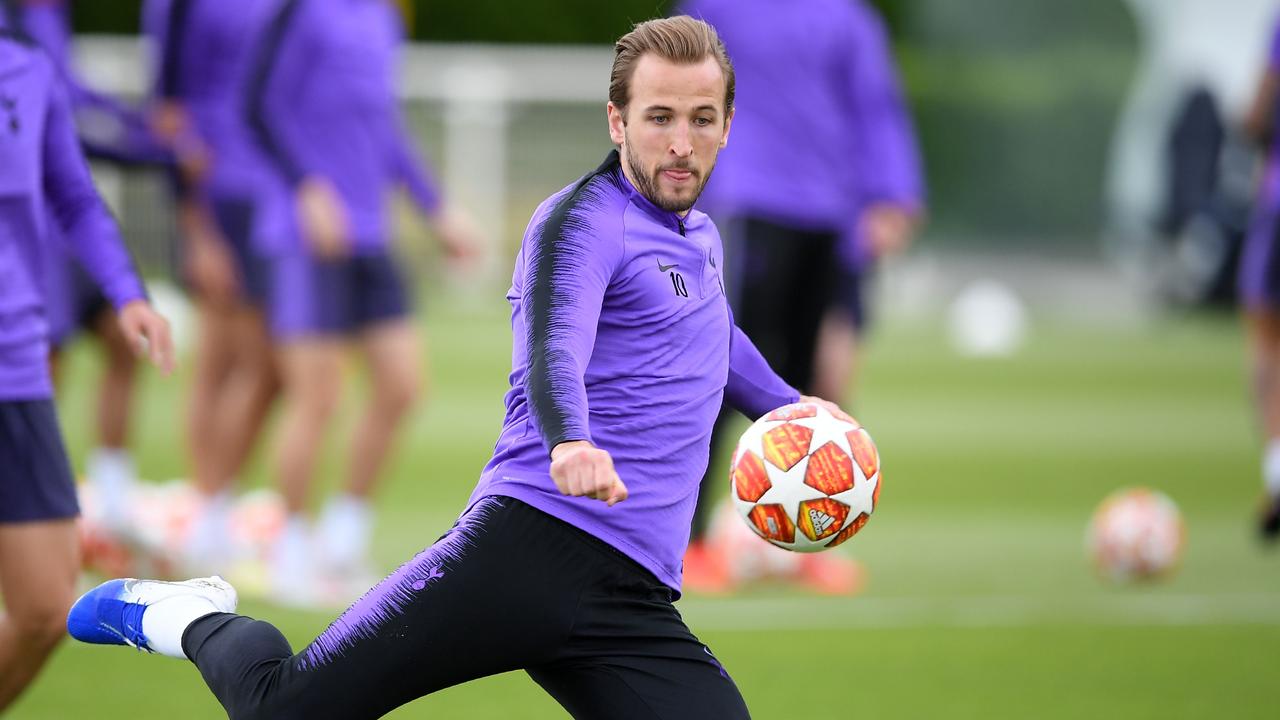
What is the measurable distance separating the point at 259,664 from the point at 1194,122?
Answer: 24.5 metres

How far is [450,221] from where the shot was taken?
8.76m

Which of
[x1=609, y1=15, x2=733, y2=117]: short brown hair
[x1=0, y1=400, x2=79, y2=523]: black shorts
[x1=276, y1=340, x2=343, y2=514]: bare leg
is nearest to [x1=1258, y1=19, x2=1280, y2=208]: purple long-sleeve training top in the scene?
[x1=276, y1=340, x2=343, y2=514]: bare leg

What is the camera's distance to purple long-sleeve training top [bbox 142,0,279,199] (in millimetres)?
9172

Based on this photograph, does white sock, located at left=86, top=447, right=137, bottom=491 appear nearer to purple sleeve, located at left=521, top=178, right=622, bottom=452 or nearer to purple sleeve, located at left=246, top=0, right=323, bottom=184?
purple sleeve, located at left=246, top=0, right=323, bottom=184

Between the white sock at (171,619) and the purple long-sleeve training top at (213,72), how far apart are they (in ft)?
17.1

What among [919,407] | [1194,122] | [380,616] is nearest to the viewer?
[380,616]

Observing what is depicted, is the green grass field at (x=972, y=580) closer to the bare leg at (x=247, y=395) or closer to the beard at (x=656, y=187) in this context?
the bare leg at (x=247, y=395)

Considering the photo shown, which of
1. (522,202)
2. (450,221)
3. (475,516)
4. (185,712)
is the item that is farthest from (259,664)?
(522,202)

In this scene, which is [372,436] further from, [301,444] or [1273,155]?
[1273,155]

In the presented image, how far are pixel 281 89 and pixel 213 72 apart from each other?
4.55 ft

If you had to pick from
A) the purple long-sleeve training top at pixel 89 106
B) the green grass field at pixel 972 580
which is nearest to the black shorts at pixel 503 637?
the green grass field at pixel 972 580

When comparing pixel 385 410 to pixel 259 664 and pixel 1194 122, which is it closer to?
pixel 259 664

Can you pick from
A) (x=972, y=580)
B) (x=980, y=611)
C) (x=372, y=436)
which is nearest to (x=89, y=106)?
(x=372, y=436)

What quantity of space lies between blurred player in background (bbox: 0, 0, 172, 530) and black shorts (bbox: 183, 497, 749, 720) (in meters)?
2.62
